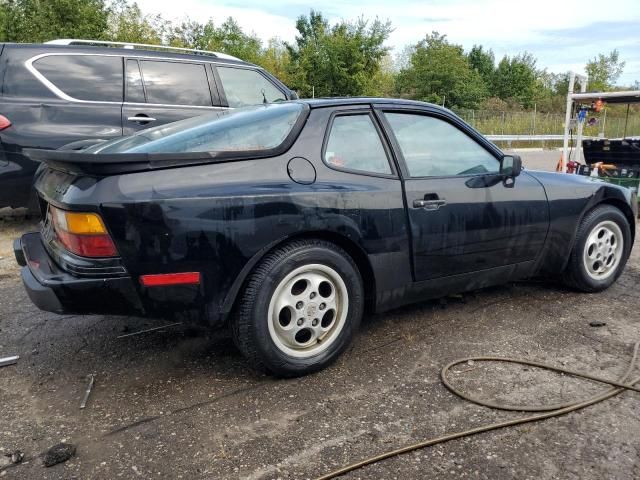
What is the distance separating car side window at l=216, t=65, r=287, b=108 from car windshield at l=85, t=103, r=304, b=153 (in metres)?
3.38

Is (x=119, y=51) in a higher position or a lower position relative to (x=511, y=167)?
higher

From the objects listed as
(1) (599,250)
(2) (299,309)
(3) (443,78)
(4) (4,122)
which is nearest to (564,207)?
(1) (599,250)

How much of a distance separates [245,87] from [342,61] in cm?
2400

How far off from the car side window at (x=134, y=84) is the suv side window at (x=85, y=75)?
0.08m

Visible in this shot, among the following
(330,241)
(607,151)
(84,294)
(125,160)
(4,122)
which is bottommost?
(84,294)

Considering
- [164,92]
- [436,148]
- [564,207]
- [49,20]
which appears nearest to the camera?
[436,148]

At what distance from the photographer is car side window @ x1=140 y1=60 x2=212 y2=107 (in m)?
6.02

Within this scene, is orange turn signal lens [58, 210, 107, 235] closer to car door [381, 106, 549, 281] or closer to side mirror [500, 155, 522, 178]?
car door [381, 106, 549, 281]

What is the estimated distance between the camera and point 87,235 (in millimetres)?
2457

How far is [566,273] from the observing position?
13.5 feet

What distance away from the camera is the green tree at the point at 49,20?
1816 centimetres

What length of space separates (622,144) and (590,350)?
19.8ft

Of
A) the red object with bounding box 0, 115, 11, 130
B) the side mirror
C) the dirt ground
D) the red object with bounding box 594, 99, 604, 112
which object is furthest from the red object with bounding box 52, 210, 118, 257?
the red object with bounding box 594, 99, 604, 112

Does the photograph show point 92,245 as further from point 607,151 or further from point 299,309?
point 607,151
